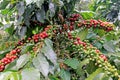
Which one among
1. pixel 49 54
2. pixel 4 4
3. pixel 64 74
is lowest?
pixel 64 74

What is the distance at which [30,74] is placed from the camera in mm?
846

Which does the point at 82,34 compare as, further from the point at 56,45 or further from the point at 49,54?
the point at 49,54

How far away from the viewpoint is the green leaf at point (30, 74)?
0.84 m

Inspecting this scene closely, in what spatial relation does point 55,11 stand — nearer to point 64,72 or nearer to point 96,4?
point 64,72

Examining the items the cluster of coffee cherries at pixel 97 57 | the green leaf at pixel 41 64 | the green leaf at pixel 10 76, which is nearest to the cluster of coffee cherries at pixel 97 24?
the cluster of coffee cherries at pixel 97 57

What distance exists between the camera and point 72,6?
128 cm

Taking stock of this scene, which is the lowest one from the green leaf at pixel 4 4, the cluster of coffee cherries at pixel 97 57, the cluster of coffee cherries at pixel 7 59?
the cluster of coffee cherries at pixel 97 57

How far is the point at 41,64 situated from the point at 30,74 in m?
0.09

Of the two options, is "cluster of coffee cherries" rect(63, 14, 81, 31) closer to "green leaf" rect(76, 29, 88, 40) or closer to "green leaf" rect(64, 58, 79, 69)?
"green leaf" rect(76, 29, 88, 40)

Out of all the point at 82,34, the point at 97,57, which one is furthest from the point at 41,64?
the point at 82,34

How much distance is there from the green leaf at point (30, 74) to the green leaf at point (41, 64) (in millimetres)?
50

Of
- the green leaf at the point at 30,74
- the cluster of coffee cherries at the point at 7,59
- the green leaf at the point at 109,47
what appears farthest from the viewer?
the green leaf at the point at 109,47

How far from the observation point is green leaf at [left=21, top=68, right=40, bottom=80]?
84 centimetres

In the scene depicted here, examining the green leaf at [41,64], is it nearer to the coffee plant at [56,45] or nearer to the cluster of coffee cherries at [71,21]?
the coffee plant at [56,45]
